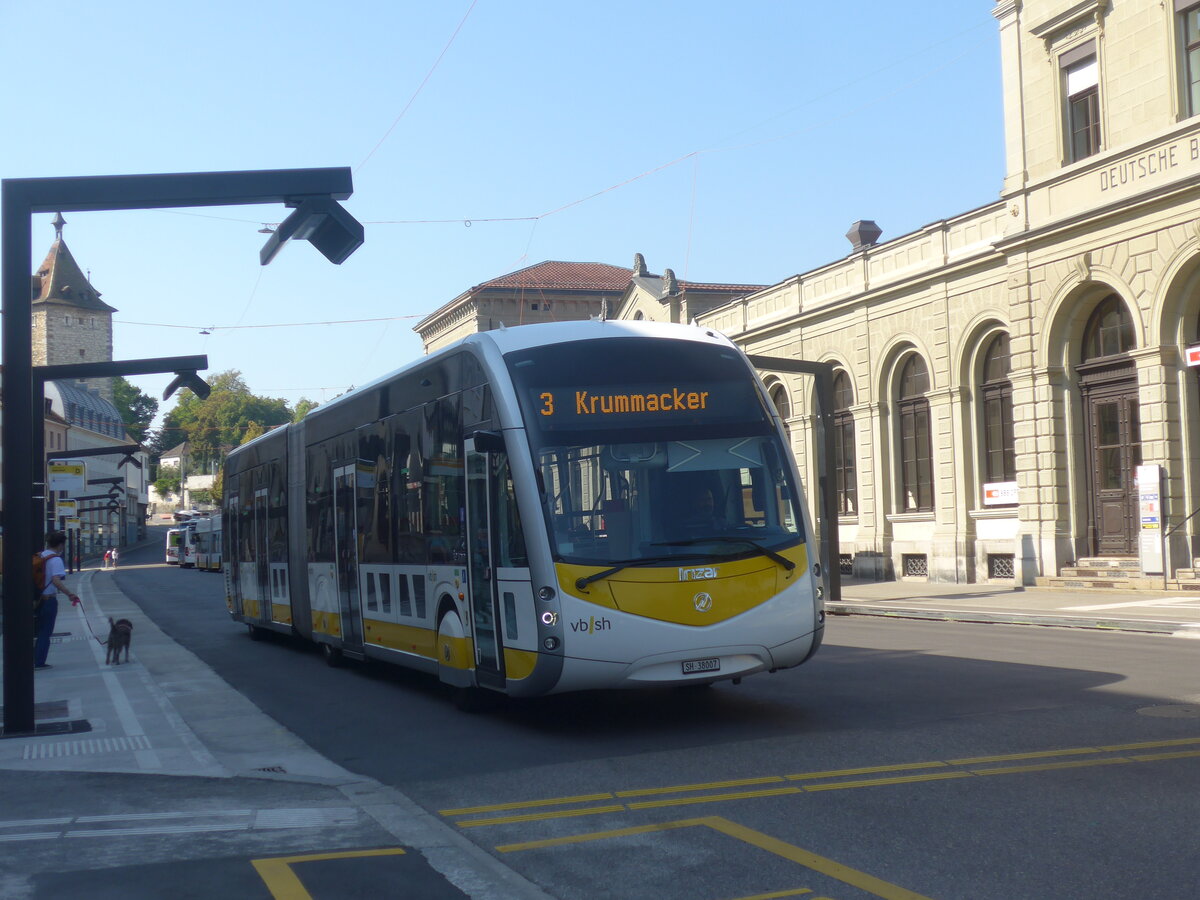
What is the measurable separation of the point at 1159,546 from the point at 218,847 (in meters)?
21.2

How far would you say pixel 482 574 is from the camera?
11.0 m

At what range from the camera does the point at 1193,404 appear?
24.5 meters

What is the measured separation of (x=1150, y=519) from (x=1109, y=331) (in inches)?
177

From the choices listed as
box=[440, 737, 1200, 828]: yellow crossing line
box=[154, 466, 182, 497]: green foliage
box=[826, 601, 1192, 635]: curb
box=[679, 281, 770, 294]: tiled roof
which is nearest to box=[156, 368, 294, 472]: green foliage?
box=[154, 466, 182, 497]: green foliage

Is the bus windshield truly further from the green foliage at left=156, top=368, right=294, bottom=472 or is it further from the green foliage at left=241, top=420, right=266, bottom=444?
the green foliage at left=156, top=368, right=294, bottom=472

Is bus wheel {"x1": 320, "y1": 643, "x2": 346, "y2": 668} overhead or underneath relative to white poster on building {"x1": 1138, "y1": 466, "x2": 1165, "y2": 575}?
underneath

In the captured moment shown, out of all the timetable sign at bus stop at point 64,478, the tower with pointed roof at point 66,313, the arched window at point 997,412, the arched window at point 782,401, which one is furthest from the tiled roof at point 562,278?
the tower with pointed roof at point 66,313

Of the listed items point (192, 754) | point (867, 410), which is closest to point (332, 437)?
point (192, 754)

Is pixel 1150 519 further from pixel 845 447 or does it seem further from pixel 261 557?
pixel 261 557

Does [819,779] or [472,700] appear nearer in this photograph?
[819,779]

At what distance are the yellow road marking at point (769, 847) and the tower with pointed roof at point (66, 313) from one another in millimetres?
125010

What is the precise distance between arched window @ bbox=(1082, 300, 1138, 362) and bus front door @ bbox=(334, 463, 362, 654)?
16.8 meters

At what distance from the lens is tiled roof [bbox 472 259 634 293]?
79438 mm

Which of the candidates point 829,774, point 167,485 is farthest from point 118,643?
point 167,485
